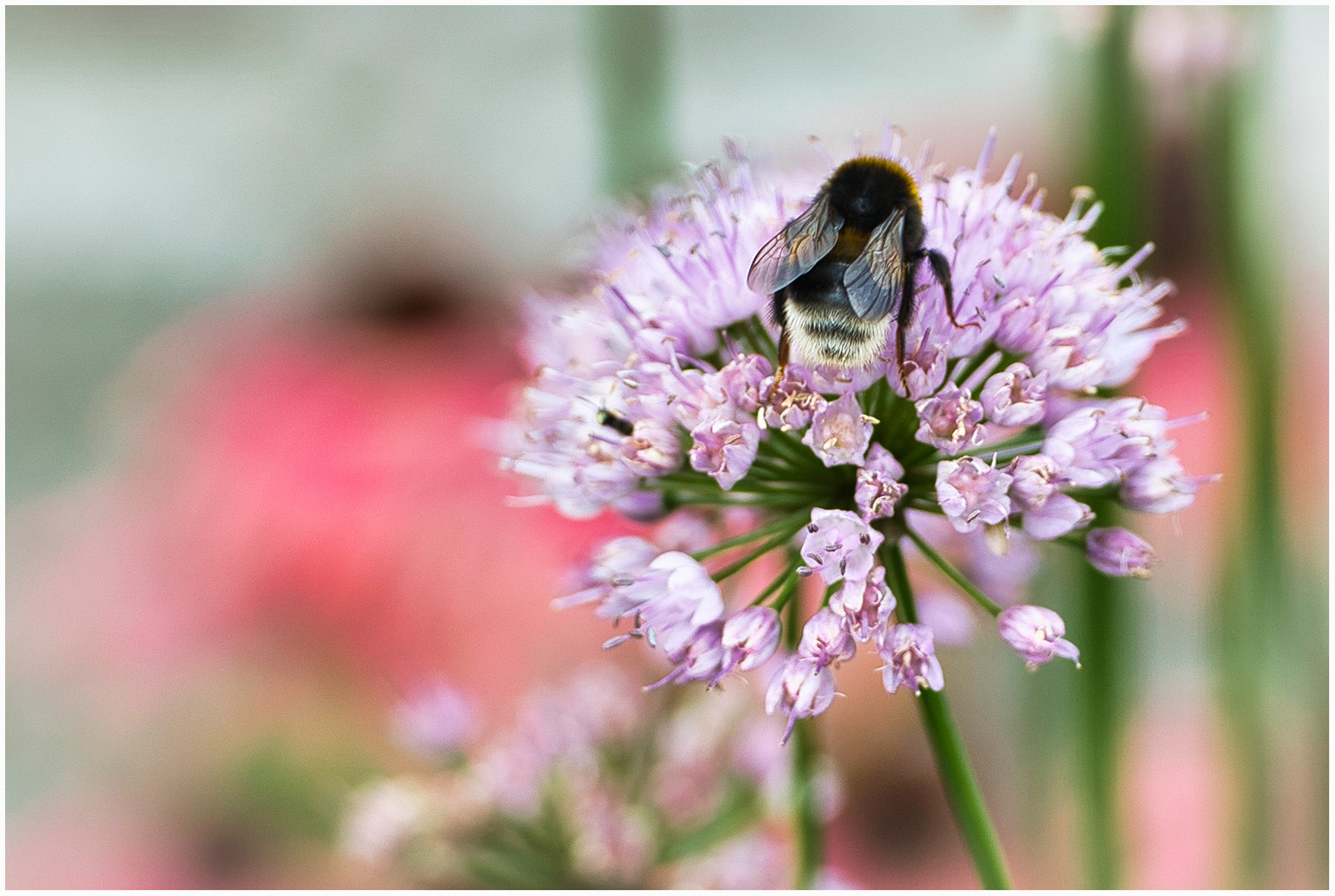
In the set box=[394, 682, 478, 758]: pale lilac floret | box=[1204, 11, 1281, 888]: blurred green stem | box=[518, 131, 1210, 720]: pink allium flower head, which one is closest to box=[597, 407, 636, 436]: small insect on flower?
box=[518, 131, 1210, 720]: pink allium flower head

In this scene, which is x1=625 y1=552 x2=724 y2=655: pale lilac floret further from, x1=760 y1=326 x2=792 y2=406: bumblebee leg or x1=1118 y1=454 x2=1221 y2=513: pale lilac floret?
x1=1118 y1=454 x2=1221 y2=513: pale lilac floret

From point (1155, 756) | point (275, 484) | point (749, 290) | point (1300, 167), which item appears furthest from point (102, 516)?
point (1300, 167)

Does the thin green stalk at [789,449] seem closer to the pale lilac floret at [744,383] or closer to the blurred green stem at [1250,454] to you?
the pale lilac floret at [744,383]

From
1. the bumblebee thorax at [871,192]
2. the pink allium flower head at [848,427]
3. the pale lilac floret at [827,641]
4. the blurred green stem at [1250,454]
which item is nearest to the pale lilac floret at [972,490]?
the pink allium flower head at [848,427]

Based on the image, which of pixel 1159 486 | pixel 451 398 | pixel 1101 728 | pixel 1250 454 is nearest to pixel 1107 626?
pixel 1101 728

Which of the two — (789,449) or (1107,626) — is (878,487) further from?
(1107,626)

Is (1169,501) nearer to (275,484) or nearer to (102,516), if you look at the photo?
(275,484)

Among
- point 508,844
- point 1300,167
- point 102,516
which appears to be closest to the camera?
point 508,844
